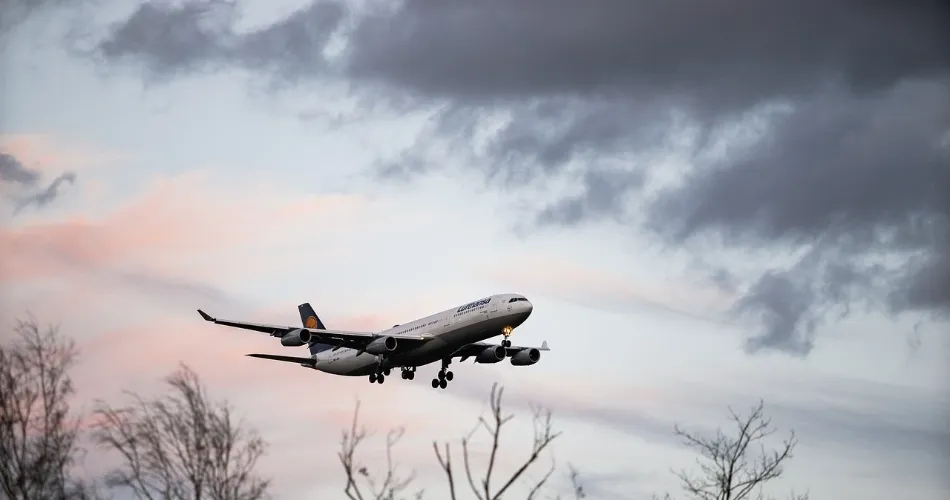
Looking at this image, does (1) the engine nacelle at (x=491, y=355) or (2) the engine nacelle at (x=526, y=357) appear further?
(2) the engine nacelle at (x=526, y=357)

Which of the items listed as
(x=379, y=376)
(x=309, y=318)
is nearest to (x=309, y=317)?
(x=309, y=318)

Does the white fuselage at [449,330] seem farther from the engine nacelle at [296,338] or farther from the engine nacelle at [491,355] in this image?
the engine nacelle at [296,338]

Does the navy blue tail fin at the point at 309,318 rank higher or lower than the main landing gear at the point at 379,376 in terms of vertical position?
higher

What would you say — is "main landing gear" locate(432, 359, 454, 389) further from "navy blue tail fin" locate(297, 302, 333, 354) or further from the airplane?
"navy blue tail fin" locate(297, 302, 333, 354)

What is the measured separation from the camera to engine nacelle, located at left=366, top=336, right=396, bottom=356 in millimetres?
96062

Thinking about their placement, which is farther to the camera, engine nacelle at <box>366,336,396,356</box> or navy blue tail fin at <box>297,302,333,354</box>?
navy blue tail fin at <box>297,302,333,354</box>

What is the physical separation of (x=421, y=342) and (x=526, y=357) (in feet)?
45.3

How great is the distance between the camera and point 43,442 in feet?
144

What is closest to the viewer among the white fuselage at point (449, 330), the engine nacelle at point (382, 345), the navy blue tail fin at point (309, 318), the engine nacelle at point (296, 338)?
the white fuselage at point (449, 330)

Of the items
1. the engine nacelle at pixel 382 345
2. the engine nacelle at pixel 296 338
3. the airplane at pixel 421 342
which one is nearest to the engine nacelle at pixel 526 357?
the airplane at pixel 421 342

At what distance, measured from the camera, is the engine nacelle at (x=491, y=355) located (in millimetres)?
103062

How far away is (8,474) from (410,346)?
53890mm

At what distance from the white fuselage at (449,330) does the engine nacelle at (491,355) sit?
16.5 feet

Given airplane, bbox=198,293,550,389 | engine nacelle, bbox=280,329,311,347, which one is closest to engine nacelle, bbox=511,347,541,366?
airplane, bbox=198,293,550,389
